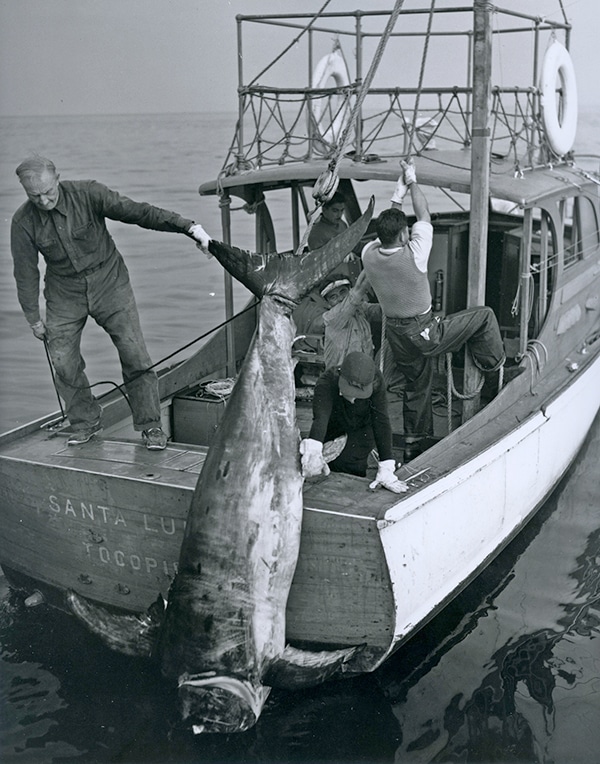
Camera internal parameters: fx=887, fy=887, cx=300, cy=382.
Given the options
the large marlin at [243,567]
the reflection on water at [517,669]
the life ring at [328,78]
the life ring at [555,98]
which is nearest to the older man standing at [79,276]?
the large marlin at [243,567]

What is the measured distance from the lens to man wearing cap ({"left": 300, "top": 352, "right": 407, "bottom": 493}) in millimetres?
5023

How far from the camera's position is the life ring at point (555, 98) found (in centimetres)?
766

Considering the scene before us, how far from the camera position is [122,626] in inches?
202

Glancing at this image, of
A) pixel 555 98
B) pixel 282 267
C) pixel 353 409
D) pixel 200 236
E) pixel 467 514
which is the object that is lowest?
pixel 467 514

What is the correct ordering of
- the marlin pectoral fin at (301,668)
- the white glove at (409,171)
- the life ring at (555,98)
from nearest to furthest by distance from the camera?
the marlin pectoral fin at (301,668)
the white glove at (409,171)
the life ring at (555,98)

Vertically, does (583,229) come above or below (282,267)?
below

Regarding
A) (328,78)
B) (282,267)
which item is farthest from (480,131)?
(328,78)

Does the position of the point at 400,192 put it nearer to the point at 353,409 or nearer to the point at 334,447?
the point at 353,409

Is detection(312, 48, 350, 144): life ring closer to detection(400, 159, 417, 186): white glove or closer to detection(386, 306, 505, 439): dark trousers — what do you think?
detection(400, 159, 417, 186): white glove

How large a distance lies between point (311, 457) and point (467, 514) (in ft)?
3.91

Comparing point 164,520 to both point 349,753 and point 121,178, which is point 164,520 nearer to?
point 349,753

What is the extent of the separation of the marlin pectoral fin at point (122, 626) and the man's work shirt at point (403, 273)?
251 centimetres

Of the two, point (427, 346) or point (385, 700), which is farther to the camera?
point (427, 346)

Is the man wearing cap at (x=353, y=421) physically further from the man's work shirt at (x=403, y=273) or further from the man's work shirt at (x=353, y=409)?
the man's work shirt at (x=403, y=273)
